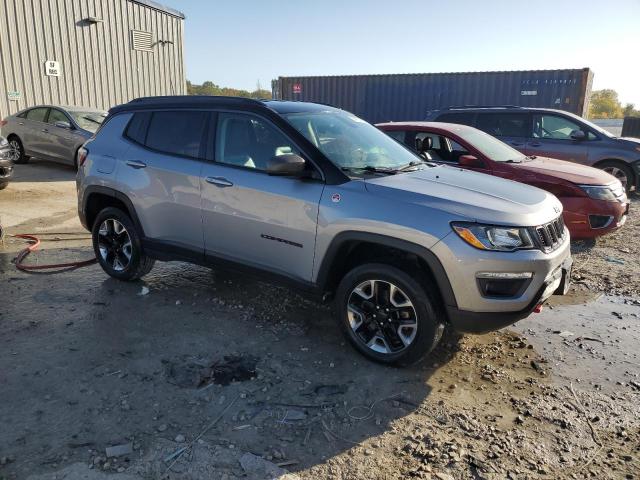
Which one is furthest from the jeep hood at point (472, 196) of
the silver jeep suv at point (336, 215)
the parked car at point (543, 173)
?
the parked car at point (543, 173)

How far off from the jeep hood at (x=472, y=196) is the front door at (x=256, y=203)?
557 millimetres

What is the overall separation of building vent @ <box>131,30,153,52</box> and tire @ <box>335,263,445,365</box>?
55.2 ft

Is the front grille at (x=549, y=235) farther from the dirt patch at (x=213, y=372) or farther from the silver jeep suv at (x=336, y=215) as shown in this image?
the dirt patch at (x=213, y=372)

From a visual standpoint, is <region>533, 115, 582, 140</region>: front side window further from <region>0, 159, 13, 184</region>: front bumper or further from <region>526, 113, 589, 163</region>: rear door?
<region>0, 159, 13, 184</region>: front bumper

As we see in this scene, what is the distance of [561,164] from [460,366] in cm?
453

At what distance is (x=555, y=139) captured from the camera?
361 inches

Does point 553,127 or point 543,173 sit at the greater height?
point 553,127

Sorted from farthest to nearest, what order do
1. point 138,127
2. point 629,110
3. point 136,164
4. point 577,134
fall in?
1. point 629,110
2. point 577,134
3. point 138,127
4. point 136,164

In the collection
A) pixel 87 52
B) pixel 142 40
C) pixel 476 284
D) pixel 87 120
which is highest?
pixel 142 40

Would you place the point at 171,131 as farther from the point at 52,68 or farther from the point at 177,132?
the point at 52,68

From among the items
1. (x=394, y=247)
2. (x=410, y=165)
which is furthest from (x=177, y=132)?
(x=394, y=247)

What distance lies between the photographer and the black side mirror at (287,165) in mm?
3482

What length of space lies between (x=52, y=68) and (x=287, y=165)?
1420 centimetres

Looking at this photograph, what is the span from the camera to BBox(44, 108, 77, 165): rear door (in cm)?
1164
